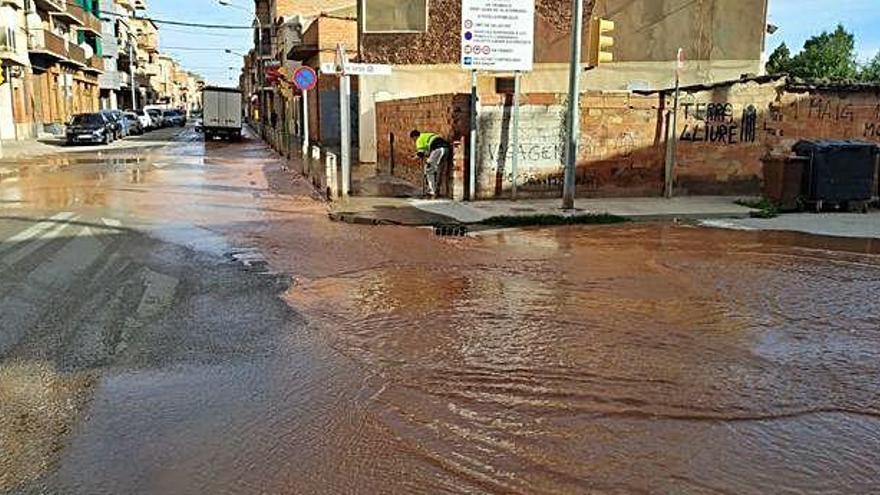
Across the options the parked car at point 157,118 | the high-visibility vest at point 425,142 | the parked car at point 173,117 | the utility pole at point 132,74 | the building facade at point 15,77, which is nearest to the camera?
the high-visibility vest at point 425,142

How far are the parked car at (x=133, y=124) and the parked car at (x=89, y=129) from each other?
8.20 m

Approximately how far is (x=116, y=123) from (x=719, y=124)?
118 ft

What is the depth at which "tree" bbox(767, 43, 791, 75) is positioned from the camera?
160 feet

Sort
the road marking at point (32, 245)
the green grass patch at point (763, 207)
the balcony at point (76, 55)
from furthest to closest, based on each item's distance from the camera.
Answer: the balcony at point (76, 55) → the green grass patch at point (763, 207) → the road marking at point (32, 245)

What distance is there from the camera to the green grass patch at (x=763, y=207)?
13750 millimetres

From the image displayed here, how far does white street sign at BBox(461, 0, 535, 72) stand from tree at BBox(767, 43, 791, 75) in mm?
39202

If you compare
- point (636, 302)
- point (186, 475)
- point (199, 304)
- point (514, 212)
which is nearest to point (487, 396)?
point (186, 475)

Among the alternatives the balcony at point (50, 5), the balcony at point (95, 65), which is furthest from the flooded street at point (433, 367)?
the balcony at point (95, 65)

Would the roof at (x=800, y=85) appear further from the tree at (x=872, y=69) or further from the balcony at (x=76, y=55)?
the balcony at (x=76, y=55)

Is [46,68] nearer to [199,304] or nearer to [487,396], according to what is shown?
[199,304]

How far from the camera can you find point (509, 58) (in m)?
15.0

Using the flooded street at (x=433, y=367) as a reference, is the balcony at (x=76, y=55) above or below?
above

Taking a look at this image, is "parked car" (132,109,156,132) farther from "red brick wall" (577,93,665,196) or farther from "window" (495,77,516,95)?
"red brick wall" (577,93,665,196)

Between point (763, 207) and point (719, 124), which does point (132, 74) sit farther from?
point (763, 207)
